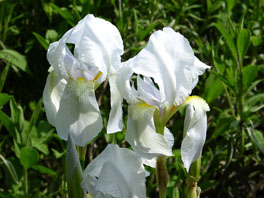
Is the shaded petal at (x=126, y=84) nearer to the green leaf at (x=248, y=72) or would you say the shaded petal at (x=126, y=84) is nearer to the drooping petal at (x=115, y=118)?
the drooping petal at (x=115, y=118)

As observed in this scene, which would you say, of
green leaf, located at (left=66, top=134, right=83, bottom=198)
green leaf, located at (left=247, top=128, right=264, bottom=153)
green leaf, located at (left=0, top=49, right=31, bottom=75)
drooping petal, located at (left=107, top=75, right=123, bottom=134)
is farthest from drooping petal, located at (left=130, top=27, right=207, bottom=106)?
green leaf, located at (left=0, top=49, right=31, bottom=75)

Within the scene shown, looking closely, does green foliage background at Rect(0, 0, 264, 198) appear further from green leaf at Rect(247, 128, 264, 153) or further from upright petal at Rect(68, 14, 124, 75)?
upright petal at Rect(68, 14, 124, 75)

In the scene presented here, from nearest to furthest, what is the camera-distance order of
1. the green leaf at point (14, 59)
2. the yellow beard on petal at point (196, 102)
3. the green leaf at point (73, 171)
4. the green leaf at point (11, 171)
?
1. the green leaf at point (73, 171)
2. the yellow beard on petal at point (196, 102)
3. the green leaf at point (11, 171)
4. the green leaf at point (14, 59)

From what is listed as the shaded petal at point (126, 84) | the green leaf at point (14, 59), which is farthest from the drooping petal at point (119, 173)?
the green leaf at point (14, 59)

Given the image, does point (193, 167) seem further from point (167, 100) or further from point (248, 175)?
point (248, 175)

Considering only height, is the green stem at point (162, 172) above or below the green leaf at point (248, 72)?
above

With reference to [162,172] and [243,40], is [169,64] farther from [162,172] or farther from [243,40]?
[243,40]

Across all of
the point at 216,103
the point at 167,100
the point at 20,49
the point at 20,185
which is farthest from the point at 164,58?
the point at 20,49
